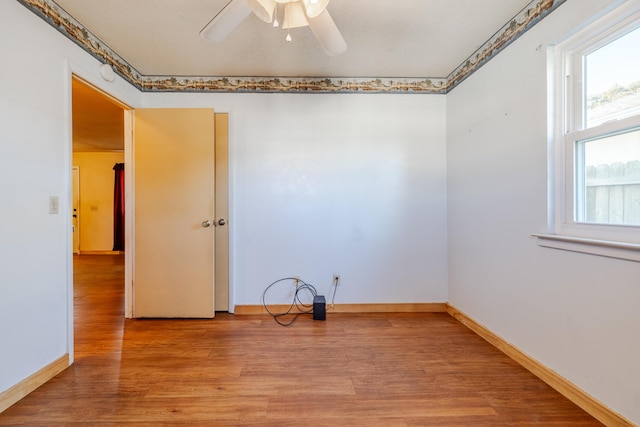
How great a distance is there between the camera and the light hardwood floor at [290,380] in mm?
1391

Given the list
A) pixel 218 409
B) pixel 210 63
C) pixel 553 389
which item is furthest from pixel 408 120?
pixel 218 409

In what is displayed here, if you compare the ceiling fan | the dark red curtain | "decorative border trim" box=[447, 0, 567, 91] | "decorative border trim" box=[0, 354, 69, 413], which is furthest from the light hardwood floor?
Result: the dark red curtain

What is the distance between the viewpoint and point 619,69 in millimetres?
1366

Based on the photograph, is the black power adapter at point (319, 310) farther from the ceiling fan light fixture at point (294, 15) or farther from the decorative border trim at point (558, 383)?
the ceiling fan light fixture at point (294, 15)

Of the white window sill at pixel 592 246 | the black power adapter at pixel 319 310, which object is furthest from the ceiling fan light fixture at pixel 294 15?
the black power adapter at pixel 319 310

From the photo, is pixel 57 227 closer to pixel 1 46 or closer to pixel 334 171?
pixel 1 46

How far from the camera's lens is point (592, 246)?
1387mm

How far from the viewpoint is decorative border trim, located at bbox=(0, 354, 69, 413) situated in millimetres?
1451

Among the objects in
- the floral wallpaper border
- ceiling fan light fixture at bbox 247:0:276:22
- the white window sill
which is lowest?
the white window sill

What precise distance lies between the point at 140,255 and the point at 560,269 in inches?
129

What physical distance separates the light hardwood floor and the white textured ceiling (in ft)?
7.68

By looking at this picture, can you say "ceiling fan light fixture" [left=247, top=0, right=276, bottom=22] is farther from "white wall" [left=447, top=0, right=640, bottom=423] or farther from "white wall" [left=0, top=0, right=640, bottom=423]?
"white wall" [left=447, top=0, right=640, bottom=423]

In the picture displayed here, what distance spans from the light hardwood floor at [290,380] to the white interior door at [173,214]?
25cm

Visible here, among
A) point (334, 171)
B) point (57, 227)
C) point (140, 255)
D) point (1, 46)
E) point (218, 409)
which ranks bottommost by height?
point (218, 409)
